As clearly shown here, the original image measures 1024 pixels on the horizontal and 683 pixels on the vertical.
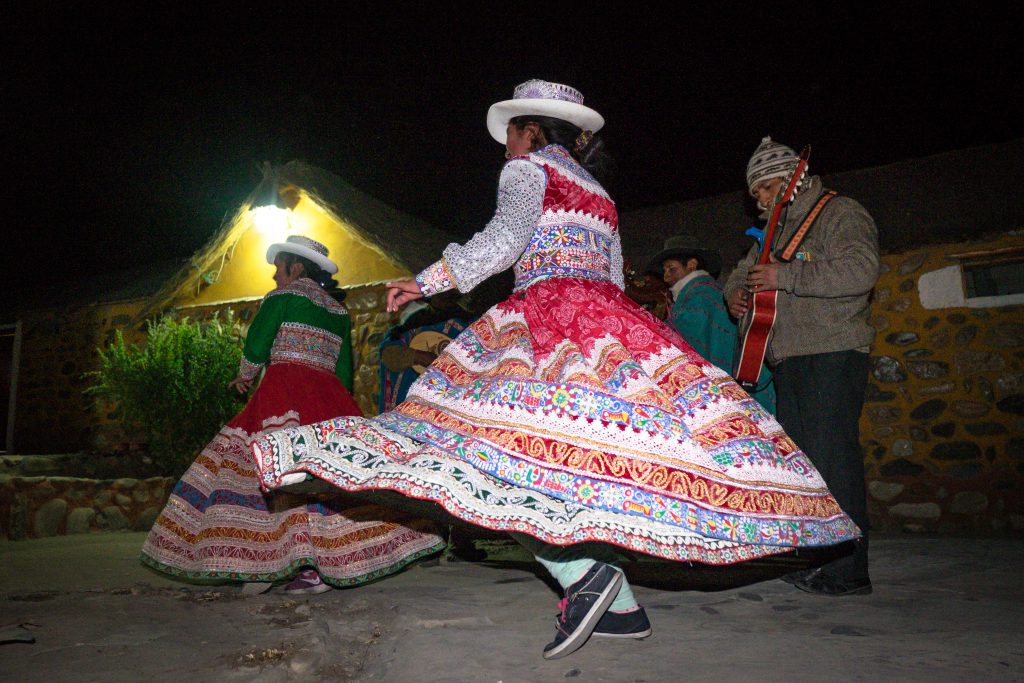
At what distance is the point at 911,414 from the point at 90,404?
432 inches

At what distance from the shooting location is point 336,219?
7551mm

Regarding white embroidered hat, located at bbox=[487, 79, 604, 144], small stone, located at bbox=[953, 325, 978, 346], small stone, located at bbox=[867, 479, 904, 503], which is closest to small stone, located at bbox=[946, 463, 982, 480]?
small stone, located at bbox=[867, 479, 904, 503]

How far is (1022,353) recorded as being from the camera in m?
5.14

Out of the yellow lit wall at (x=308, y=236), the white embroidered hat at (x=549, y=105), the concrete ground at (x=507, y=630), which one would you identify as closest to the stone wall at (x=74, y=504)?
the concrete ground at (x=507, y=630)

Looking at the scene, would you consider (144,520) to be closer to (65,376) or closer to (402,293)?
(402,293)

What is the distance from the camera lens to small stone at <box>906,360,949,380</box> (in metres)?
5.43

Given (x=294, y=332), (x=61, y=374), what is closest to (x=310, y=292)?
(x=294, y=332)

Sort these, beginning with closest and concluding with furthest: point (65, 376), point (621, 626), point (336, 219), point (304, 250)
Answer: point (621, 626) < point (304, 250) < point (336, 219) < point (65, 376)

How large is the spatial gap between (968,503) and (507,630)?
15.5 ft

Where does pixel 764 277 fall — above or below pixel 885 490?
above

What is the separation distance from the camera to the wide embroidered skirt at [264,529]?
2830 mm

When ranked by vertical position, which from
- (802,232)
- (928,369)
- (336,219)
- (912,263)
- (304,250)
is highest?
(336,219)

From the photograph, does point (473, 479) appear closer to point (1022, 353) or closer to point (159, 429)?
point (1022, 353)

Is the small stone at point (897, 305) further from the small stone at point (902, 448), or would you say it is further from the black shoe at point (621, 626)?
the black shoe at point (621, 626)
